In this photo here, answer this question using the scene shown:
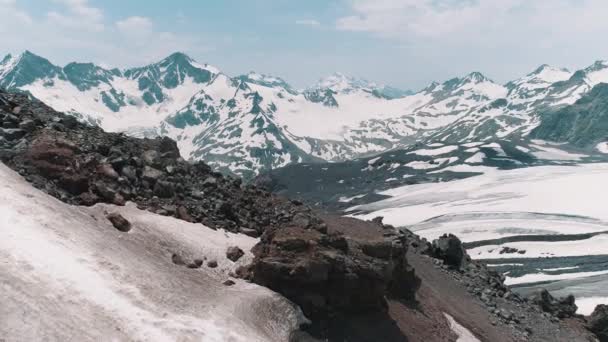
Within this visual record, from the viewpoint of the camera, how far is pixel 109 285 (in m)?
18.6

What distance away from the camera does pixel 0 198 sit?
2062 centimetres

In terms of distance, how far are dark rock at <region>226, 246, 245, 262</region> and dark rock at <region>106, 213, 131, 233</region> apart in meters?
5.02

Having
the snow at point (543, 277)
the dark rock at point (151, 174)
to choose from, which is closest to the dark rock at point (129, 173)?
the dark rock at point (151, 174)

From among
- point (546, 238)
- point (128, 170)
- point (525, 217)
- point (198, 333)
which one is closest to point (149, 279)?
point (198, 333)

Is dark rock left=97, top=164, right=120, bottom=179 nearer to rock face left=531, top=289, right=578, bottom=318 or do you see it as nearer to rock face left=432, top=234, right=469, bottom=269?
rock face left=432, top=234, right=469, bottom=269

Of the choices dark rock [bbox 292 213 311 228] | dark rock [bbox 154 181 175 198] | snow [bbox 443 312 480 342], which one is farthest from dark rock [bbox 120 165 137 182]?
snow [bbox 443 312 480 342]

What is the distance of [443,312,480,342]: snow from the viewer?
32.3m

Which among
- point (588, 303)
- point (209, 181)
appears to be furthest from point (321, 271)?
point (588, 303)

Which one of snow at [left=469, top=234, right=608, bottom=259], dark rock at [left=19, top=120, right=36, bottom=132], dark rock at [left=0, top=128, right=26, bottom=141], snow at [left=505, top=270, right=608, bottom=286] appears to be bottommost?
snow at [left=469, top=234, right=608, bottom=259]

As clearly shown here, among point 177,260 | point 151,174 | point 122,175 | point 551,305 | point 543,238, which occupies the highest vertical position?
point 122,175

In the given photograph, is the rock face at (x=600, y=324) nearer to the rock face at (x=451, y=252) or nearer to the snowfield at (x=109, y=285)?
the rock face at (x=451, y=252)

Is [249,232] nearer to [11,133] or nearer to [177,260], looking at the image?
[177,260]

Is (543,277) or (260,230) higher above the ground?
(260,230)

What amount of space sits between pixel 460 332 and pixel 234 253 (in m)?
15.4
